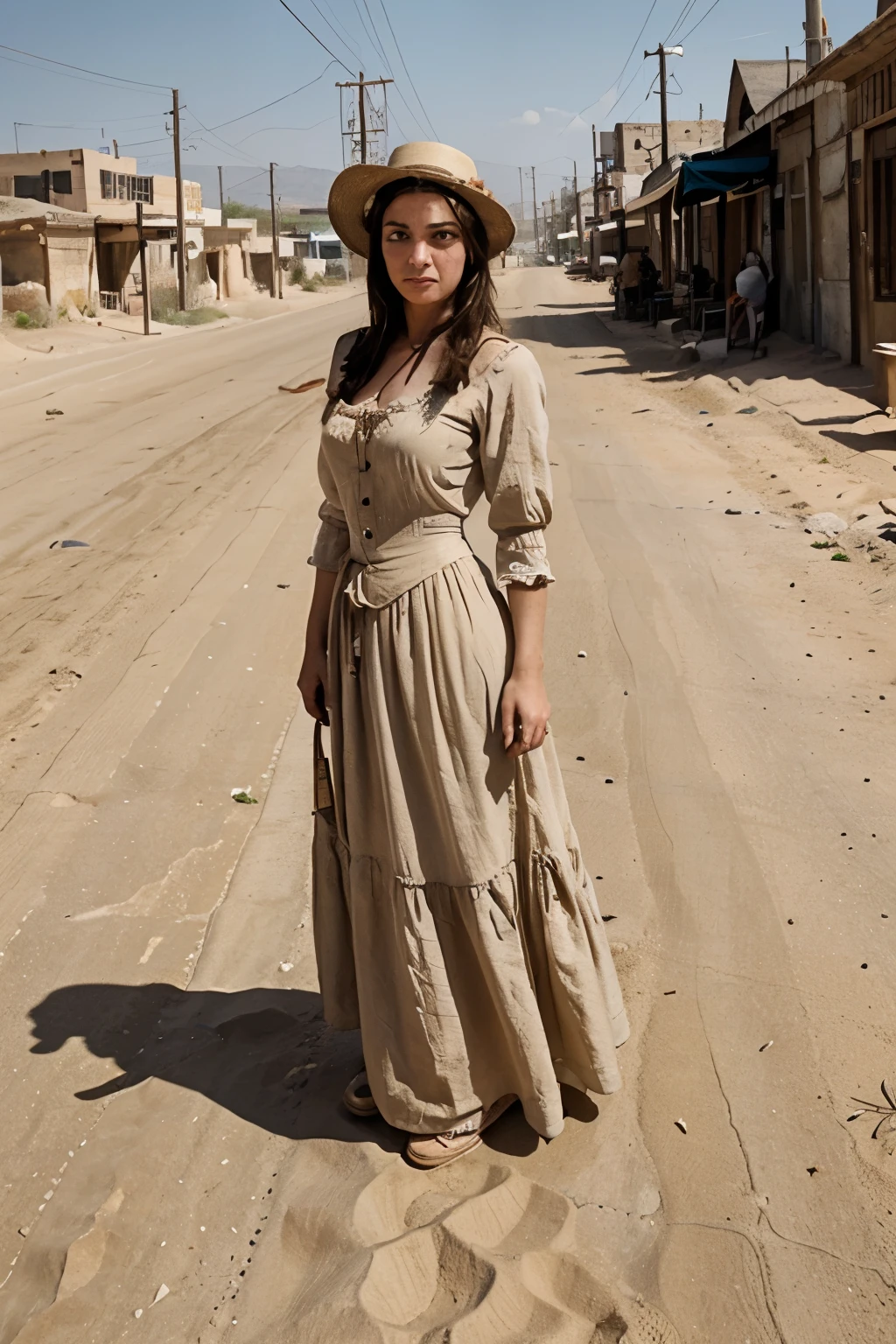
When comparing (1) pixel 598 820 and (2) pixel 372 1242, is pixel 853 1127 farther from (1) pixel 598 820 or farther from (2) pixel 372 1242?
(1) pixel 598 820

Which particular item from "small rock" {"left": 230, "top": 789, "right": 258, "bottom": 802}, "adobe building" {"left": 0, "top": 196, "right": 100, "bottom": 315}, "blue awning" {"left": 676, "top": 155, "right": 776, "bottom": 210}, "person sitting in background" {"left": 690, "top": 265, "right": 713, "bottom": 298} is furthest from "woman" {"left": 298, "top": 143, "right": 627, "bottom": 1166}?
"adobe building" {"left": 0, "top": 196, "right": 100, "bottom": 315}

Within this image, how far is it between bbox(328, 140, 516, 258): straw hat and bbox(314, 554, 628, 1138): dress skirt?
682mm

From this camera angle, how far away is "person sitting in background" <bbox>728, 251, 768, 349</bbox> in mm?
17031

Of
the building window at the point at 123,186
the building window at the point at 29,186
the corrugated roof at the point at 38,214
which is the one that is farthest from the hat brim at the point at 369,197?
the building window at the point at 123,186

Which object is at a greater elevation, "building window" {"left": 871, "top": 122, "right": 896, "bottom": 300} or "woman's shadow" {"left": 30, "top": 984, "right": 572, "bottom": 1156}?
"building window" {"left": 871, "top": 122, "right": 896, "bottom": 300}

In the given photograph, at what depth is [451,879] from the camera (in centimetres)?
241

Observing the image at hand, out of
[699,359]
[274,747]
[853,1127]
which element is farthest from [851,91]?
[853,1127]

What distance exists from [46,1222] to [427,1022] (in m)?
0.89

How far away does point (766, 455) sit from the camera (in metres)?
10.9

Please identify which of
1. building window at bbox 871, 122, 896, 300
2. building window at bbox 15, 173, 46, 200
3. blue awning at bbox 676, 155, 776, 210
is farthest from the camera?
building window at bbox 15, 173, 46, 200

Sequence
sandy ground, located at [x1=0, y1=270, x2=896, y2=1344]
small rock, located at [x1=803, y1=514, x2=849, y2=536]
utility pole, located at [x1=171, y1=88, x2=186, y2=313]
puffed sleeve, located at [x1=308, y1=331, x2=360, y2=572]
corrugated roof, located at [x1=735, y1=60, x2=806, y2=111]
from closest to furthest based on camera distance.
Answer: sandy ground, located at [x1=0, y1=270, x2=896, y2=1344] < puffed sleeve, located at [x1=308, y1=331, x2=360, y2=572] < small rock, located at [x1=803, y1=514, x2=849, y2=536] < corrugated roof, located at [x1=735, y1=60, x2=806, y2=111] < utility pole, located at [x1=171, y1=88, x2=186, y2=313]

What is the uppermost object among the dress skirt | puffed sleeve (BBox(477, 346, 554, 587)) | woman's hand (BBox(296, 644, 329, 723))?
puffed sleeve (BBox(477, 346, 554, 587))

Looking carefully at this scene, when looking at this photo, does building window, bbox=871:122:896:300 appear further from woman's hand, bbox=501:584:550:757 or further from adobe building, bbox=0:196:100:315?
adobe building, bbox=0:196:100:315

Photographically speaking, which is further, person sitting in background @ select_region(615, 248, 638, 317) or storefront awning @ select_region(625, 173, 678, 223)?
person sitting in background @ select_region(615, 248, 638, 317)
